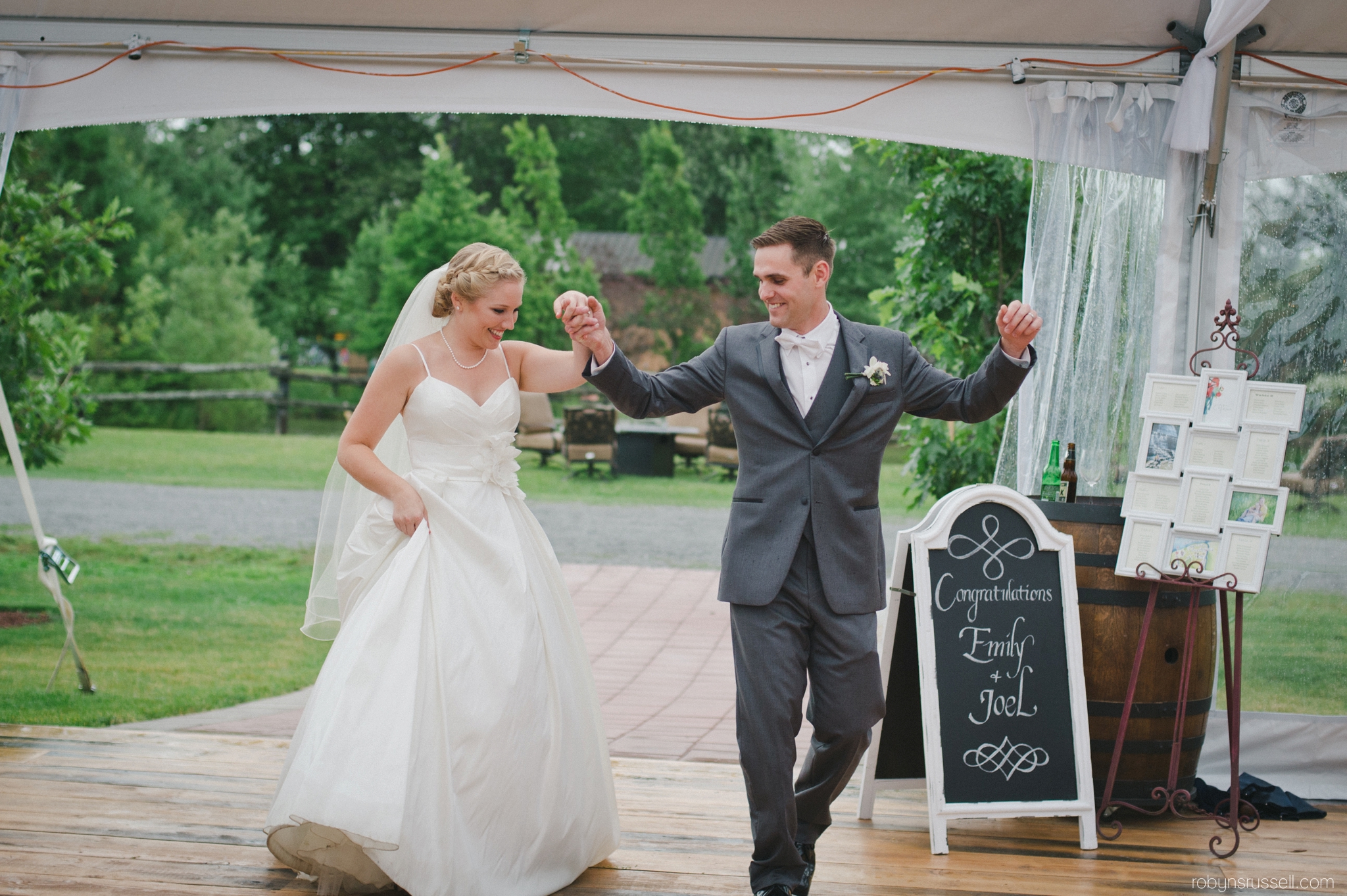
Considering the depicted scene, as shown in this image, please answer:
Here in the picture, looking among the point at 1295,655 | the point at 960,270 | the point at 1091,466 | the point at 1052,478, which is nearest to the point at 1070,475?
the point at 1052,478

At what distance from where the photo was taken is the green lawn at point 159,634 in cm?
516

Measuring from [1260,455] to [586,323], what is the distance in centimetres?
211

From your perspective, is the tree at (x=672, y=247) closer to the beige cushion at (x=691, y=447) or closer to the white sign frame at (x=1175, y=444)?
the beige cushion at (x=691, y=447)

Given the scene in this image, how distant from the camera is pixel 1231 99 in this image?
3805 mm

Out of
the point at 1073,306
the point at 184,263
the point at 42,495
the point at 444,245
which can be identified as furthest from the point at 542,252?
the point at 1073,306

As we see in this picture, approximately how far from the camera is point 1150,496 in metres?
3.41

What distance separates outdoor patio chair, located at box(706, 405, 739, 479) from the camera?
1404cm

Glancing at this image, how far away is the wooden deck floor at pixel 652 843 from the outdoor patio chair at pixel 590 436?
32.9 ft

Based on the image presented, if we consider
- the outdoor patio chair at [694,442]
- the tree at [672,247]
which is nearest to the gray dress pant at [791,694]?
the outdoor patio chair at [694,442]

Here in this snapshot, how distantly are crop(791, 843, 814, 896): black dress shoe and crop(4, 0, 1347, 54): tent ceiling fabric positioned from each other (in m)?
2.61

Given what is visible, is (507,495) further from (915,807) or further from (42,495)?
(42,495)

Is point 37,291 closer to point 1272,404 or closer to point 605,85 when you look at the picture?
point 605,85

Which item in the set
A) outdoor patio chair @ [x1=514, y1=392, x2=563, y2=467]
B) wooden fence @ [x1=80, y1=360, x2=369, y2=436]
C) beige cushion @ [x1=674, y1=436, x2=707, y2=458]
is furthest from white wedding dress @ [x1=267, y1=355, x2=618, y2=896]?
wooden fence @ [x1=80, y1=360, x2=369, y2=436]

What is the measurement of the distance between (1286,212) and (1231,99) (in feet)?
1.52
